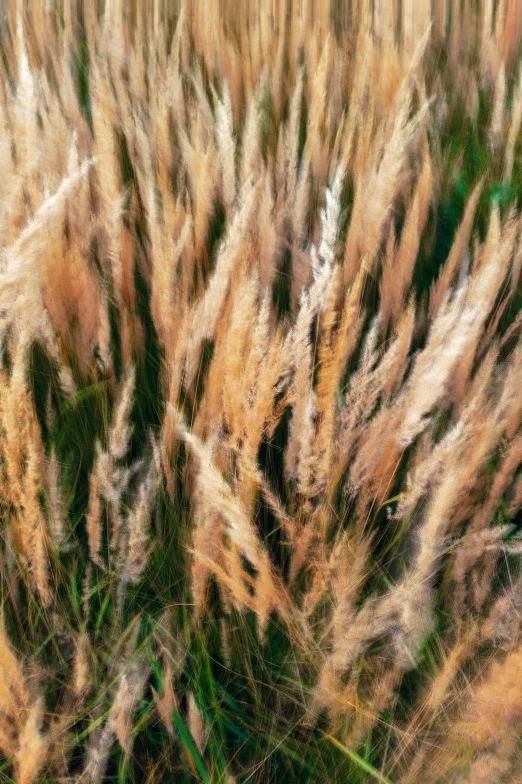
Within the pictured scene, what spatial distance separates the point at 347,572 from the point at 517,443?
0.23 meters

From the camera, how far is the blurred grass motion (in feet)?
2.05

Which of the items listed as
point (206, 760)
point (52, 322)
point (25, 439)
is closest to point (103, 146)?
point (52, 322)

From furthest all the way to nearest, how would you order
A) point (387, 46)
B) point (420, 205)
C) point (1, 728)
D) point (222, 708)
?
point (387, 46)
point (420, 205)
point (222, 708)
point (1, 728)

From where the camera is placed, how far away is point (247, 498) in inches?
26.2

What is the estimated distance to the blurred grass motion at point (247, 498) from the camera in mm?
625

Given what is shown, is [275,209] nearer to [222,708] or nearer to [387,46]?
[387,46]

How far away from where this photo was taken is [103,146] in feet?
2.69

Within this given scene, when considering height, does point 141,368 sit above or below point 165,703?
above

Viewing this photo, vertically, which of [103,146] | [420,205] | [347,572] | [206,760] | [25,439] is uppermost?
[103,146]

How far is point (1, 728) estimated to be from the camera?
0.60m

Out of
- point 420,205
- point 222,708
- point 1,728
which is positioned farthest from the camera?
point 420,205

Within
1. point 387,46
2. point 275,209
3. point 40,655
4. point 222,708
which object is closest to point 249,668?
point 222,708

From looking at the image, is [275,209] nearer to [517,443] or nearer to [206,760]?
[517,443]

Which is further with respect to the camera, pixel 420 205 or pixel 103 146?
pixel 420 205
